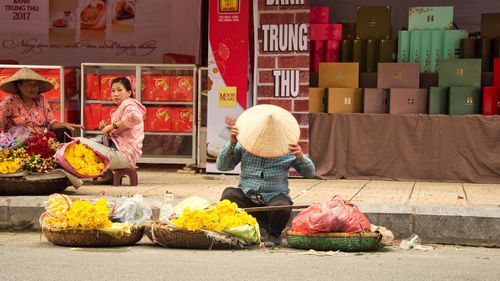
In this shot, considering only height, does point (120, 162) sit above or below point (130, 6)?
below

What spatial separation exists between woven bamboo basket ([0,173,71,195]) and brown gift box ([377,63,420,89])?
455 cm

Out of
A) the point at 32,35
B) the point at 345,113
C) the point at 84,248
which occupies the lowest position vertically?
the point at 84,248

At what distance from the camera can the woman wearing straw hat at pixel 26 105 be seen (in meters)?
10.0

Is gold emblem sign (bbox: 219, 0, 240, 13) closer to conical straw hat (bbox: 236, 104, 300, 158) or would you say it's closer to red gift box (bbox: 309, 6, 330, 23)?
red gift box (bbox: 309, 6, 330, 23)

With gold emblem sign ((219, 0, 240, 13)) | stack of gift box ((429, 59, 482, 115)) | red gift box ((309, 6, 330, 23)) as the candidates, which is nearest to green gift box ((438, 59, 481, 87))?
stack of gift box ((429, 59, 482, 115))

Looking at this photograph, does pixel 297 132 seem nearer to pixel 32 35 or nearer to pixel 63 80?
pixel 63 80

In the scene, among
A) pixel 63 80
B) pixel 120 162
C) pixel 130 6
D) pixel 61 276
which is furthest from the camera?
pixel 130 6

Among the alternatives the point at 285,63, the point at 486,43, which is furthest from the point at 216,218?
the point at 486,43

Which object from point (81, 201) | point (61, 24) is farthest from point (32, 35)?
point (81, 201)

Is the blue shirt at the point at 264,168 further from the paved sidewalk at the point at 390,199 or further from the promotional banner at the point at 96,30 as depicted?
the promotional banner at the point at 96,30

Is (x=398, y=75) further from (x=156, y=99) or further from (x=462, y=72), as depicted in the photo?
(x=156, y=99)

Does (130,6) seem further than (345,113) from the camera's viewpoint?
Yes

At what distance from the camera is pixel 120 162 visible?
1050 cm

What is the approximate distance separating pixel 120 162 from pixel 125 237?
128 inches
